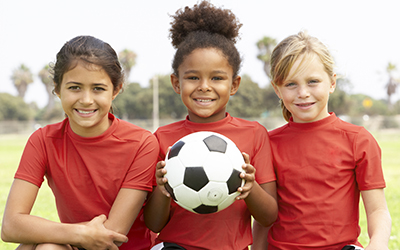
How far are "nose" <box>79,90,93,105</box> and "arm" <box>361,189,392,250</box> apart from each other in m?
2.10

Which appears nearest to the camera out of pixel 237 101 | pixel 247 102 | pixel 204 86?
pixel 204 86

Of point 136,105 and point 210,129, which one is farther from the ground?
point 210,129

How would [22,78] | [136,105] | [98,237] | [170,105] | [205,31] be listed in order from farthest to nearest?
[22,78] → [136,105] → [170,105] → [205,31] → [98,237]

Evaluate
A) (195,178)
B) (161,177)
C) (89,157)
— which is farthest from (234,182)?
(89,157)

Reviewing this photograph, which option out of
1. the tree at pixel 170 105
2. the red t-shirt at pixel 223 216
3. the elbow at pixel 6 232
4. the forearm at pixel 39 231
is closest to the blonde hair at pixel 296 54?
the red t-shirt at pixel 223 216

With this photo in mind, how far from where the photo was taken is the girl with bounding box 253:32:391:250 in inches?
106

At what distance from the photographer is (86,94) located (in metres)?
2.74

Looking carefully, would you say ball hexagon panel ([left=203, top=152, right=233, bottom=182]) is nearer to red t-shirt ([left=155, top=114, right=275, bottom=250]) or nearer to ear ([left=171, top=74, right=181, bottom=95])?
red t-shirt ([left=155, top=114, right=275, bottom=250])

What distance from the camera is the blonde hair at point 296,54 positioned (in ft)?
9.45

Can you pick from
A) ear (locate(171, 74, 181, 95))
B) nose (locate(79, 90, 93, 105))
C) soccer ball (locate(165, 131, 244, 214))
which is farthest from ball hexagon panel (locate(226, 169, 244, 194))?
nose (locate(79, 90, 93, 105))

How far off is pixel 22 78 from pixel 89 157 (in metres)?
88.2

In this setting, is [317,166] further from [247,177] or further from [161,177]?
[161,177]

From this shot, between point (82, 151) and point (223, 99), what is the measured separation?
1.15 meters

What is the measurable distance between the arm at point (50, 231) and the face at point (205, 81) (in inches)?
42.9
